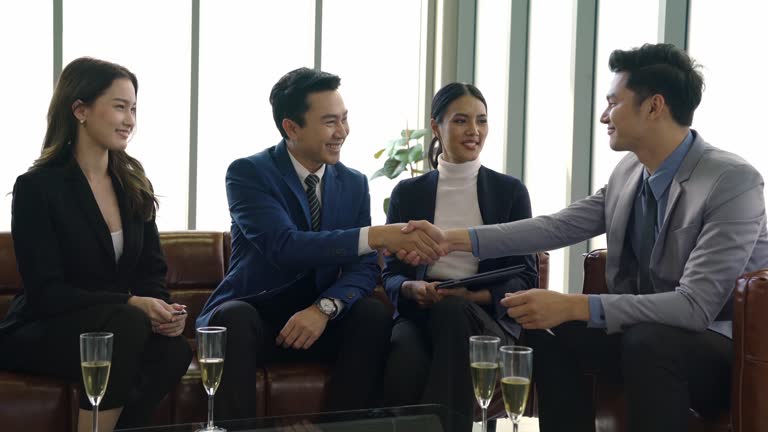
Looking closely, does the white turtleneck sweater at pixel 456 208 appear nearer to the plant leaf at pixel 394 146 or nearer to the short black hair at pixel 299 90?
the short black hair at pixel 299 90

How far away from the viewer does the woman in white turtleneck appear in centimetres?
244

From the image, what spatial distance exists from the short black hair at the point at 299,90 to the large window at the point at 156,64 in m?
2.54

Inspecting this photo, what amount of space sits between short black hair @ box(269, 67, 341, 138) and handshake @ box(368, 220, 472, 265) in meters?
0.50

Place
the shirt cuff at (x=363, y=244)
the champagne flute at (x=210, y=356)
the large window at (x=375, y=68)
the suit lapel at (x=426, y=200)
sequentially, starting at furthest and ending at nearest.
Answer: the large window at (x=375, y=68) → the suit lapel at (x=426, y=200) → the shirt cuff at (x=363, y=244) → the champagne flute at (x=210, y=356)

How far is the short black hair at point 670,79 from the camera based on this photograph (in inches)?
93.7

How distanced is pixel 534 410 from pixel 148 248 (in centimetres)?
147

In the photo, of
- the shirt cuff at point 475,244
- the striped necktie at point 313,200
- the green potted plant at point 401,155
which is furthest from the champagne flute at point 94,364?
the green potted plant at point 401,155

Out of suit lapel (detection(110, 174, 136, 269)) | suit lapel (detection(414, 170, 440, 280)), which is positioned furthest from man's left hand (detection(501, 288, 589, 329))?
suit lapel (detection(110, 174, 136, 269))

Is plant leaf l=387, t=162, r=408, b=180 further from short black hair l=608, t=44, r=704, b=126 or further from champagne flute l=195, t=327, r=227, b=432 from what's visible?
champagne flute l=195, t=327, r=227, b=432

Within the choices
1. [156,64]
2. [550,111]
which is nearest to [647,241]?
[550,111]

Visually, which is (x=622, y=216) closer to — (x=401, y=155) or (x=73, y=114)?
(x=73, y=114)

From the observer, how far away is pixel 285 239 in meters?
2.63

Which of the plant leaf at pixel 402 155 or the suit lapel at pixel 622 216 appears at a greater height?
the plant leaf at pixel 402 155

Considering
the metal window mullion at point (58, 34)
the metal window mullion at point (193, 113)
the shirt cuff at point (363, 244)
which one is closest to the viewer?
the shirt cuff at point (363, 244)
